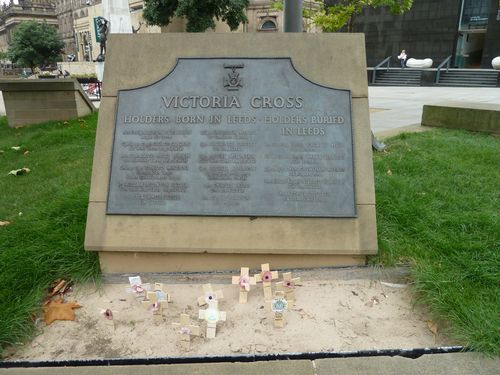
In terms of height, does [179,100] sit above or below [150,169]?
above

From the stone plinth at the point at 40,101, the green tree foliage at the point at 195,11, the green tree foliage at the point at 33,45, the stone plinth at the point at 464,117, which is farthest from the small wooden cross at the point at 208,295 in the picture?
the green tree foliage at the point at 33,45

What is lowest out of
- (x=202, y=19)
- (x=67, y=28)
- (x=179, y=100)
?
(x=179, y=100)

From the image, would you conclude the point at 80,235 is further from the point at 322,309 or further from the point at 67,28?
the point at 67,28

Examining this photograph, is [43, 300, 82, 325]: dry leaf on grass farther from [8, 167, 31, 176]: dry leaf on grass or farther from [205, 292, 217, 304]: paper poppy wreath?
[8, 167, 31, 176]: dry leaf on grass

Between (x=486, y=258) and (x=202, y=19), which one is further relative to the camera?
(x=202, y=19)

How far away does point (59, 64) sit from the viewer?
195 feet

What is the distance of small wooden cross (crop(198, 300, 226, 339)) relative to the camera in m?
2.39

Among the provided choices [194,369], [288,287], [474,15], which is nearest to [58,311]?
[194,369]

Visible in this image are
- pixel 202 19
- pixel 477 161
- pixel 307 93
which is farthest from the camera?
pixel 202 19

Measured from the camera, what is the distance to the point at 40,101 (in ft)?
30.1

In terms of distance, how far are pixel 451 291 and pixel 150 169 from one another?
2280 mm

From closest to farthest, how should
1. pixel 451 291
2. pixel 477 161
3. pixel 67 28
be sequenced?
pixel 451 291 < pixel 477 161 < pixel 67 28

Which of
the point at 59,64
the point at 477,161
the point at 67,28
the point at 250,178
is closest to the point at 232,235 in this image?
the point at 250,178

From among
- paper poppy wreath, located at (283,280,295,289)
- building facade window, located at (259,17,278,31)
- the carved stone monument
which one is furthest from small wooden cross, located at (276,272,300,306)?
building facade window, located at (259,17,278,31)
